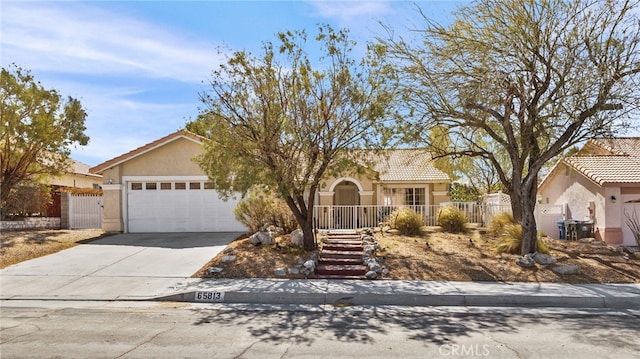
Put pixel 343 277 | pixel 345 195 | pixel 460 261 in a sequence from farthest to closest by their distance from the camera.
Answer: pixel 345 195, pixel 460 261, pixel 343 277

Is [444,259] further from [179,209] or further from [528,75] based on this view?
[179,209]

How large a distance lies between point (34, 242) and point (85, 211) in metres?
6.11

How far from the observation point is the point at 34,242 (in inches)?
662

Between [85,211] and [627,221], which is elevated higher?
[85,211]

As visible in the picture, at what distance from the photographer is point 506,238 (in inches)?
559

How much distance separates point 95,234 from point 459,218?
1397 centimetres

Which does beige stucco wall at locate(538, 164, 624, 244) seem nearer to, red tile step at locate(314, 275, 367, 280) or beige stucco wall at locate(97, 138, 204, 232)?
red tile step at locate(314, 275, 367, 280)

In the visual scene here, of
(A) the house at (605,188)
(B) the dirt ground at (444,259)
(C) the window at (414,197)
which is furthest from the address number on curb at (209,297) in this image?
(C) the window at (414,197)

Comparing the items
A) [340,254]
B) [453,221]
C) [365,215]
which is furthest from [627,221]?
[340,254]

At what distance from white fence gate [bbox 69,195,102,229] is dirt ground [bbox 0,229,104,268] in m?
2.48

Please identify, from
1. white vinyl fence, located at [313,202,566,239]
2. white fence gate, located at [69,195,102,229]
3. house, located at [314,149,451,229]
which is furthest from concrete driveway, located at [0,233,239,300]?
house, located at [314,149,451,229]

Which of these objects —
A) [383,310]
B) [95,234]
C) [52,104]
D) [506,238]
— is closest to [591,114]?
[506,238]

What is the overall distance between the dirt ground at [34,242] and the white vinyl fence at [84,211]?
246cm

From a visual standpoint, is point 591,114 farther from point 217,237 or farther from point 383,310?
point 217,237
